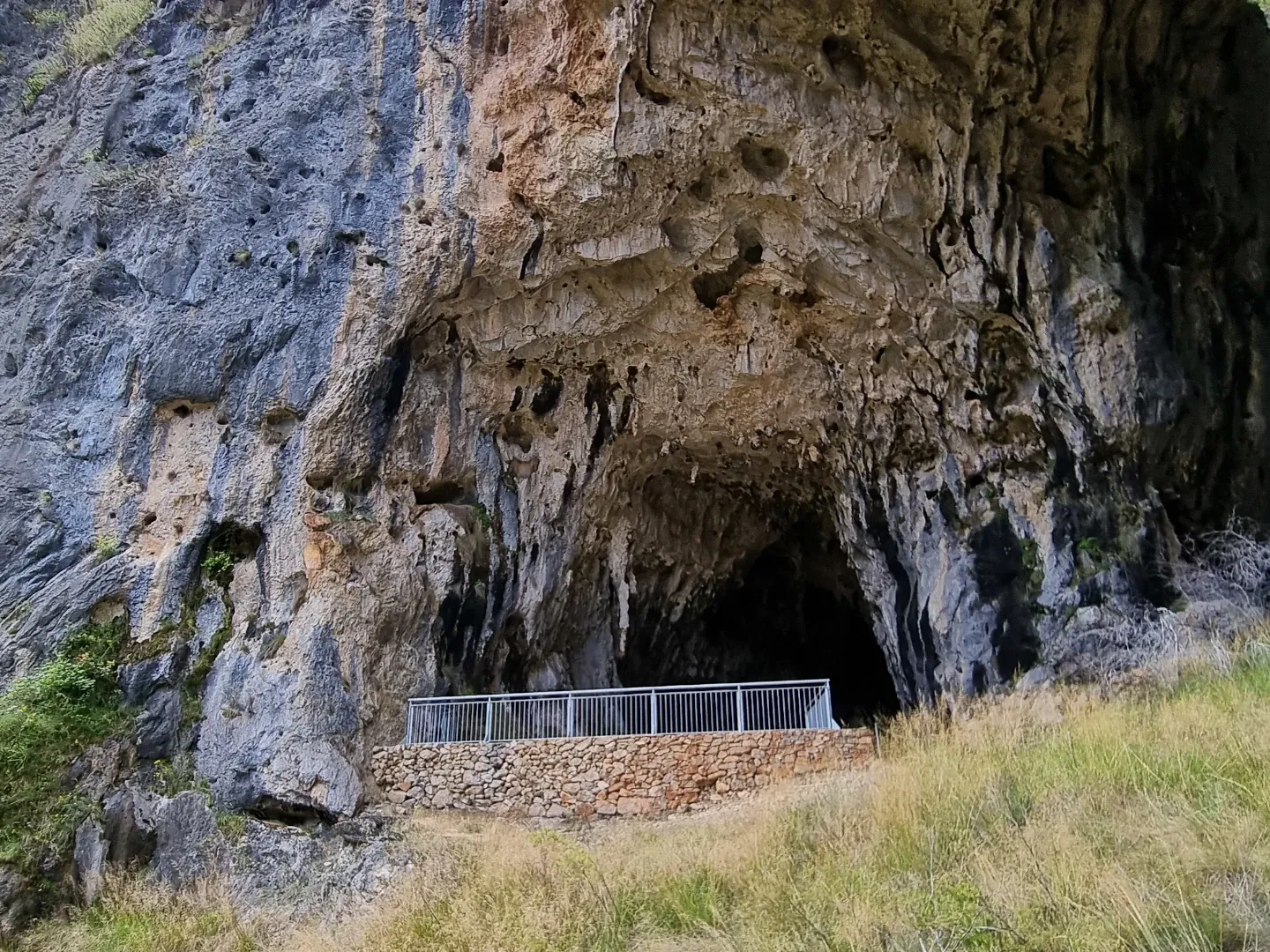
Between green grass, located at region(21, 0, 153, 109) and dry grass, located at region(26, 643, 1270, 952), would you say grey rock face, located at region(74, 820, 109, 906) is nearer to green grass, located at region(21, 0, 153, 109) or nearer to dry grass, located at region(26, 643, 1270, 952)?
dry grass, located at region(26, 643, 1270, 952)

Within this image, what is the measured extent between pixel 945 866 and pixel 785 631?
1236cm

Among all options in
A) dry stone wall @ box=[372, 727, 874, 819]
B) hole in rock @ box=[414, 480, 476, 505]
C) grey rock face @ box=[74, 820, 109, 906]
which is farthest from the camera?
hole in rock @ box=[414, 480, 476, 505]

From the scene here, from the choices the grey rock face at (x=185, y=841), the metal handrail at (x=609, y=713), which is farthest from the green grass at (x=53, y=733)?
the metal handrail at (x=609, y=713)

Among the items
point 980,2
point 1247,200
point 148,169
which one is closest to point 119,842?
point 148,169

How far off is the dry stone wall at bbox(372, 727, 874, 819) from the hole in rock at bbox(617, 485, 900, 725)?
4.61m

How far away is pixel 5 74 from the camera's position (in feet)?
50.7

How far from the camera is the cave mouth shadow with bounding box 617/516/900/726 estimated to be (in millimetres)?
16062

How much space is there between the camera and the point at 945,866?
523cm

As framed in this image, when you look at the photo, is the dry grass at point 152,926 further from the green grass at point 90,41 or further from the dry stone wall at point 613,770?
the green grass at point 90,41

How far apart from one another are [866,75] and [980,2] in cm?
130

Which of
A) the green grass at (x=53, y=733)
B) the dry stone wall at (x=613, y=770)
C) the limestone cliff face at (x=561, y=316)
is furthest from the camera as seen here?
the limestone cliff face at (x=561, y=316)

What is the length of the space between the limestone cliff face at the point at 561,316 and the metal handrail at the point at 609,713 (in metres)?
0.51

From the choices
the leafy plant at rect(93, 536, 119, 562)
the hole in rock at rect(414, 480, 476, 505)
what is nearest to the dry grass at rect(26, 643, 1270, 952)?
→ the leafy plant at rect(93, 536, 119, 562)

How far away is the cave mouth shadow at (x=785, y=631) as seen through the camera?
16062mm
